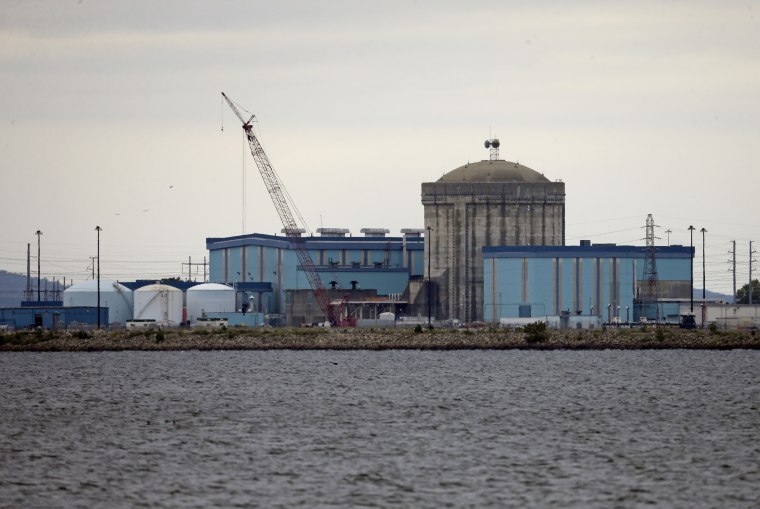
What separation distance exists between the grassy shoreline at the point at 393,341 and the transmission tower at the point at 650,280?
3020 centimetres

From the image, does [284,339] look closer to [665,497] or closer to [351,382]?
[351,382]

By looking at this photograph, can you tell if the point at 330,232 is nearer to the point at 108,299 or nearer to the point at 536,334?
the point at 108,299

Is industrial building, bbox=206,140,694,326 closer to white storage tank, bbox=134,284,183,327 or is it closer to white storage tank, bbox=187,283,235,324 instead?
white storage tank, bbox=187,283,235,324

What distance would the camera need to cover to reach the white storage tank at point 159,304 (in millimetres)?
177125

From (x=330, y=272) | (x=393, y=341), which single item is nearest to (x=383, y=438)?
(x=393, y=341)

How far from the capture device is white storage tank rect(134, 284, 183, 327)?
177125 mm

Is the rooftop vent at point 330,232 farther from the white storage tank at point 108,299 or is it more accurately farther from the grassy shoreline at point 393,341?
the grassy shoreline at point 393,341

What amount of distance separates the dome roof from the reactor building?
0.82 metres

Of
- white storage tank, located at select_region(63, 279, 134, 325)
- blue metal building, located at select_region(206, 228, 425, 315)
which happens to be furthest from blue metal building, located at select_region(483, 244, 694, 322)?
white storage tank, located at select_region(63, 279, 134, 325)

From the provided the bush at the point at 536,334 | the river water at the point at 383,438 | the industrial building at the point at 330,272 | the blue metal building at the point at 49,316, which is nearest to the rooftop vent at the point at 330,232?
the industrial building at the point at 330,272

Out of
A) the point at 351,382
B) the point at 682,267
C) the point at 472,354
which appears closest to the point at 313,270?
the point at 682,267

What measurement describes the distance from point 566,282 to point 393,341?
40.8 m

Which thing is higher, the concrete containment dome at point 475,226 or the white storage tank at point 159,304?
the concrete containment dome at point 475,226

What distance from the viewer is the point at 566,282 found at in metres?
162
